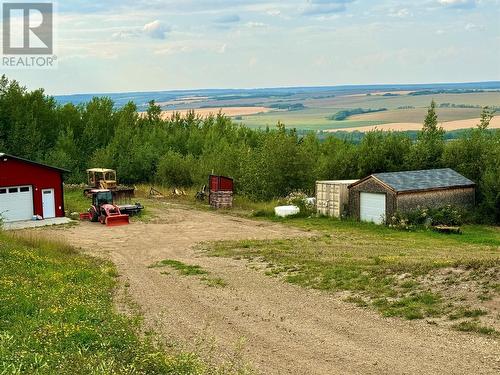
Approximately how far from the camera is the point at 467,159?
37.5 m

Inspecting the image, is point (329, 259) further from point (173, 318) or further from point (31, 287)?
point (31, 287)

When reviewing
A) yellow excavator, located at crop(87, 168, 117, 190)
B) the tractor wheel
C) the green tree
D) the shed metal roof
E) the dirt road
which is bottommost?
the tractor wheel

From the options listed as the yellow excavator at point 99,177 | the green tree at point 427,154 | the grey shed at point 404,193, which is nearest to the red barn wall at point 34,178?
the yellow excavator at point 99,177

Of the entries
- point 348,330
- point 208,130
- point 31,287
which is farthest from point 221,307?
point 208,130

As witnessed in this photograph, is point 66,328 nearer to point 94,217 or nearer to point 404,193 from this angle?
point 404,193

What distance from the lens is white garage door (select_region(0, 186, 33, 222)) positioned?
34.2 m

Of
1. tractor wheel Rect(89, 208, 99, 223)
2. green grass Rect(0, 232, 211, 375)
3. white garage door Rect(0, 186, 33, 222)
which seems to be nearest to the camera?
green grass Rect(0, 232, 211, 375)

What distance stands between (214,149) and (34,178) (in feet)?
74.6

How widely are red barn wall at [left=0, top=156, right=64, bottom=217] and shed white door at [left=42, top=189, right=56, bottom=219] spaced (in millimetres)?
186

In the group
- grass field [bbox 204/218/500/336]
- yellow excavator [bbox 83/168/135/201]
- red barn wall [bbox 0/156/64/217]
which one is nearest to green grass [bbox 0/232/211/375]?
grass field [bbox 204/218/500/336]

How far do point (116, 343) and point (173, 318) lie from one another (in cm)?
368

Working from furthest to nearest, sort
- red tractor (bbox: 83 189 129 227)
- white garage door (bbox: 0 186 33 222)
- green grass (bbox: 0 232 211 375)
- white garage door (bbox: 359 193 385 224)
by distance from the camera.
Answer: white garage door (bbox: 0 186 33 222) < red tractor (bbox: 83 189 129 227) < white garage door (bbox: 359 193 385 224) < green grass (bbox: 0 232 211 375)

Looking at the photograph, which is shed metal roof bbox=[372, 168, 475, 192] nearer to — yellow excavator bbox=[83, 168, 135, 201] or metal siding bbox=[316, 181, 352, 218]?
metal siding bbox=[316, 181, 352, 218]

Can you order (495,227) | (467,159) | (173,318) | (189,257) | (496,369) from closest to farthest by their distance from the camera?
1. (496,369)
2. (173,318)
3. (189,257)
4. (495,227)
5. (467,159)
